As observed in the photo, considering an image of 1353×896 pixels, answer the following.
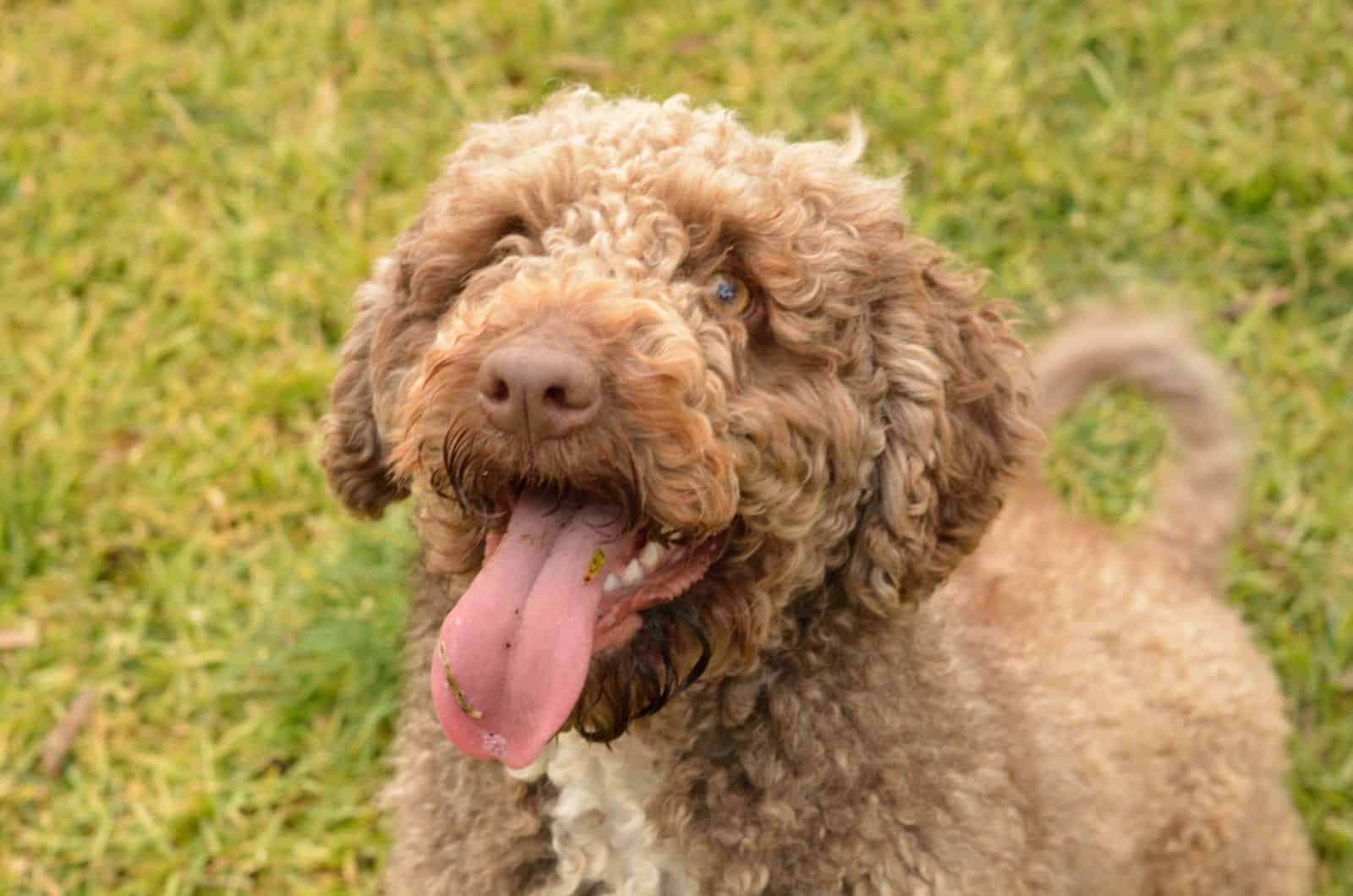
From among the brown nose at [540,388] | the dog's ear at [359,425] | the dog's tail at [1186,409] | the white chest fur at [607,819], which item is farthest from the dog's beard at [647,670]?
the dog's tail at [1186,409]

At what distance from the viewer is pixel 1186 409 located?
4.12 m

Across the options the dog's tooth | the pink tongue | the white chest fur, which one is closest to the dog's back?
the white chest fur

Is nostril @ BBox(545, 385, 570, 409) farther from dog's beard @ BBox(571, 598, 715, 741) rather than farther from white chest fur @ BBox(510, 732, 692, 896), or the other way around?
white chest fur @ BBox(510, 732, 692, 896)

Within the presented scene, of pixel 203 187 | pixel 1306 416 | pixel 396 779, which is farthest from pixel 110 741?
pixel 1306 416

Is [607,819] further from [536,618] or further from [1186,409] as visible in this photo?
[1186,409]

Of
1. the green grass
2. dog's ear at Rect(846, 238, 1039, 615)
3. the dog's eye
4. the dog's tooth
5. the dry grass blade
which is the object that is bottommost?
the dry grass blade

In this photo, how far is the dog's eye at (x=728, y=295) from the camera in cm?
263

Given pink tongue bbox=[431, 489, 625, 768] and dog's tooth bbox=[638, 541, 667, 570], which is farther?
dog's tooth bbox=[638, 541, 667, 570]

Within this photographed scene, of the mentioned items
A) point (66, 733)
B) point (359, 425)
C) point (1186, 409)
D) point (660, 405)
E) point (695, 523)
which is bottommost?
point (66, 733)

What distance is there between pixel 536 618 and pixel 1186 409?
2270 mm

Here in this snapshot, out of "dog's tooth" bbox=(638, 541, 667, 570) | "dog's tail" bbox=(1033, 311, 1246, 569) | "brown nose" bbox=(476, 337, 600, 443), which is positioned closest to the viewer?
"brown nose" bbox=(476, 337, 600, 443)

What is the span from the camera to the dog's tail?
409 centimetres

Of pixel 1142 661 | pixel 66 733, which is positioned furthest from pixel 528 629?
pixel 66 733

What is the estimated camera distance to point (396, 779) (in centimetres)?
322
